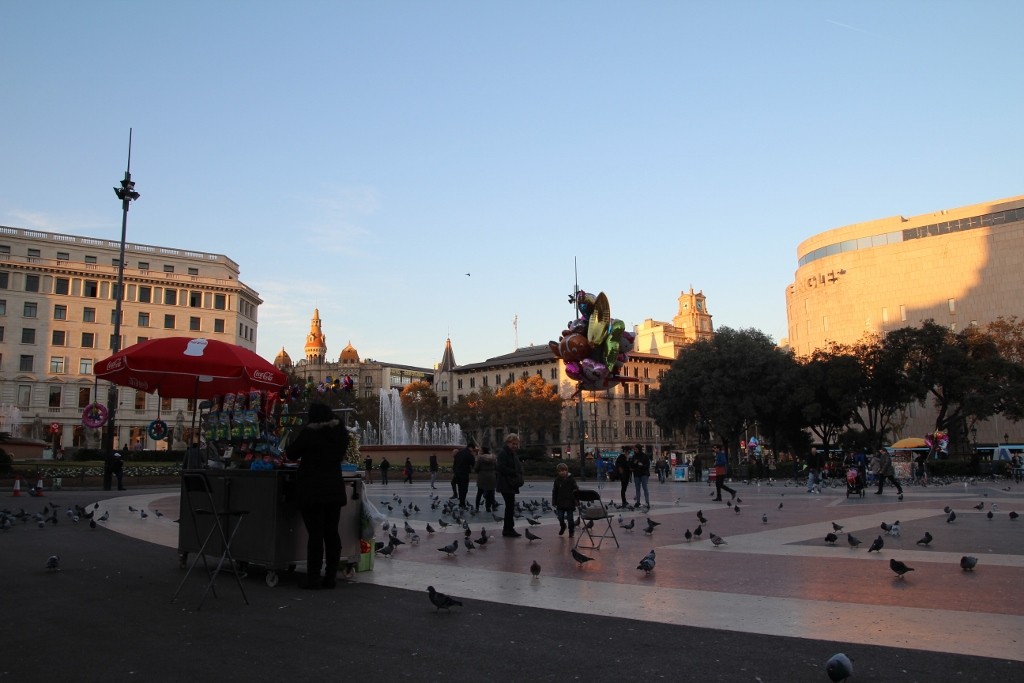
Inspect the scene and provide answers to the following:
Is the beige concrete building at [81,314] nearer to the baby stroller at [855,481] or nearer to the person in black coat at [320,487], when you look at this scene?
the baby stroller at [855,481]

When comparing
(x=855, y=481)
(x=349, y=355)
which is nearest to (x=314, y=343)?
(x=349, y=355)

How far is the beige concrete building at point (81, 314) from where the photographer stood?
77.7 metres

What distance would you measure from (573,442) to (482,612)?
97.2 meters

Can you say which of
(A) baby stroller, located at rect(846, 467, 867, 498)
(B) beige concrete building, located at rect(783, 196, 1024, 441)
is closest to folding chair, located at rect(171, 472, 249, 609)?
(A) baby stroller, located at rect(846, 467, 867, 498)

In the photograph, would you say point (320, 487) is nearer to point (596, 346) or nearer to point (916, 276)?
point (596, 346)

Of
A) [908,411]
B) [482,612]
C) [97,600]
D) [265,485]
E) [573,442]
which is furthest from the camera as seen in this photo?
[573,442]

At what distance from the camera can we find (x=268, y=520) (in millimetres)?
8008

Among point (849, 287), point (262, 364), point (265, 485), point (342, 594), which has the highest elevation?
point (849, 287)

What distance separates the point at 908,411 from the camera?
7662 centimetres

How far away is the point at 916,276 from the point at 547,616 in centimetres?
8784

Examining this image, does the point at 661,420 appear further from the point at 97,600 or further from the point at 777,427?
the point at 97,600

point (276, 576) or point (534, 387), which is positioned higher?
point (534, 387)

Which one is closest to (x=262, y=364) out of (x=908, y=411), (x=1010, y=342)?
(x=1010, y=342)

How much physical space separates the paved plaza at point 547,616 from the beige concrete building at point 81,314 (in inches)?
2845
